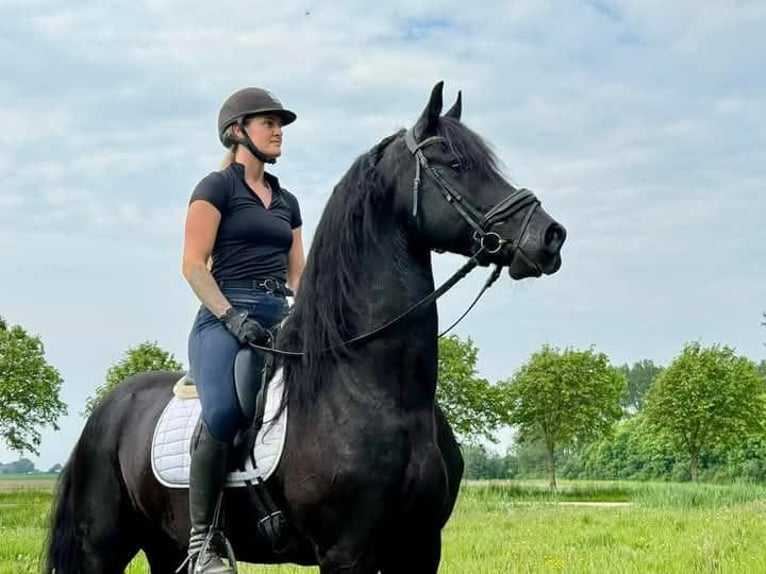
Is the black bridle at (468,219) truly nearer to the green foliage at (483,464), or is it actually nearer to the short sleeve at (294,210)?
the short sleeve at (294,210)

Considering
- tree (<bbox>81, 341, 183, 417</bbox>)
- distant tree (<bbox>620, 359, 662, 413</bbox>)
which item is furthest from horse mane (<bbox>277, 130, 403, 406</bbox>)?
distant tree (<bbox>620, 359, 662, 413</bbox>)

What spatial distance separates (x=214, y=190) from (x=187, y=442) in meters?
1.28

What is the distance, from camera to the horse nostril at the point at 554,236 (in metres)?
3.70

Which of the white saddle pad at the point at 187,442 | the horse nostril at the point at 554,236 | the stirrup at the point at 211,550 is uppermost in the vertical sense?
the horse nostril at the point at 554,236

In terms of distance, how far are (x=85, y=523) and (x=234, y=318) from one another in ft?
6.48

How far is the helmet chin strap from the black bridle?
2.70 feet

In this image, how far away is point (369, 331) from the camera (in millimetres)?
4035

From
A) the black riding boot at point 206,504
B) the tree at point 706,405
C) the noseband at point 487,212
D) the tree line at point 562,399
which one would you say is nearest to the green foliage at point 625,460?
the tree line at point 562,399

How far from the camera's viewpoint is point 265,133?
459cm

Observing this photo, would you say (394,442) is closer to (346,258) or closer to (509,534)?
(346,258)

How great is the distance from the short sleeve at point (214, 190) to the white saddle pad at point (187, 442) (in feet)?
2.90

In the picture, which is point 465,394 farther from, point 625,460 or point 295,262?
point 295,262

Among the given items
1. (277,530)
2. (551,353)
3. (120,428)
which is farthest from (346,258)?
(551,353)

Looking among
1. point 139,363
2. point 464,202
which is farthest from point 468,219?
point 139,363
